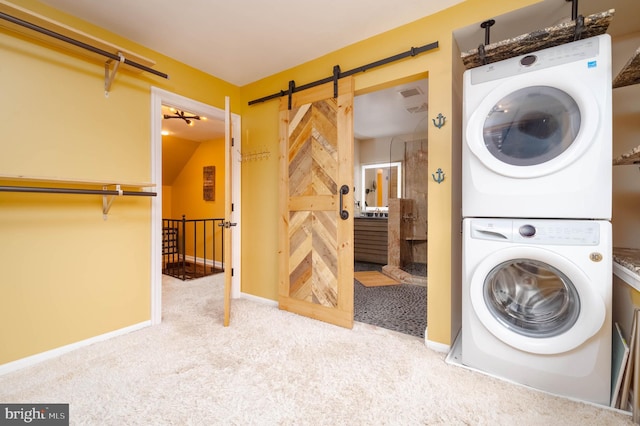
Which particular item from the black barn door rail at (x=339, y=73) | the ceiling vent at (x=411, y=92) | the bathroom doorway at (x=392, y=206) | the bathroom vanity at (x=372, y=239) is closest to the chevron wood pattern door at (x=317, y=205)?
the black barn door rail at (x=339, y=73)

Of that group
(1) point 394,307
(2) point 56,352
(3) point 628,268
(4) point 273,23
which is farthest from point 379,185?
(2) point 56,352

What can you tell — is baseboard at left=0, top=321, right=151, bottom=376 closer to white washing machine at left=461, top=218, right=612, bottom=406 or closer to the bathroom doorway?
the bathroom doorway

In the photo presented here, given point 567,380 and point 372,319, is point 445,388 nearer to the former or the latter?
point 567,380

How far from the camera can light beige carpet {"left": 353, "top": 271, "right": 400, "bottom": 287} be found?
3756 mm

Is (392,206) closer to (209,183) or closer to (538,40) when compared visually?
(538,40)

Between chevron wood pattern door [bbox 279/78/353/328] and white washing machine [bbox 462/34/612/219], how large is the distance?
975 millimetres

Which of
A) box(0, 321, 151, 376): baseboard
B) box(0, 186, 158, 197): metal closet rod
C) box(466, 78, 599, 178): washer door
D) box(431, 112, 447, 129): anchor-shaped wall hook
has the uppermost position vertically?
box(431, 112, 447, 129): anchor-shaped wall hook

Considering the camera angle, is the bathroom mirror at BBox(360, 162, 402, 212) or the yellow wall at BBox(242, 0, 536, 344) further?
the bathroom mirror at BBox(360, 162, 402, 212)

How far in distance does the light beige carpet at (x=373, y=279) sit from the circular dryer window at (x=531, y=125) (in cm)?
253

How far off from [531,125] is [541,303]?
3.33ft

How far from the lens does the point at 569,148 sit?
1.37 metres

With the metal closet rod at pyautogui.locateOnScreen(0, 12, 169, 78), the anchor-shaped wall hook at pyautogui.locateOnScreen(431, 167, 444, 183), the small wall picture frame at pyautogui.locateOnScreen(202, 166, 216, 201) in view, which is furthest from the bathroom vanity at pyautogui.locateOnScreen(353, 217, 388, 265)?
the metal closet rod at pyautogui.locateOnScreen(0, 12, 169, 78)

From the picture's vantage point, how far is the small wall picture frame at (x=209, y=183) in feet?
16.9

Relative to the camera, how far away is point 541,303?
60.6 inches
